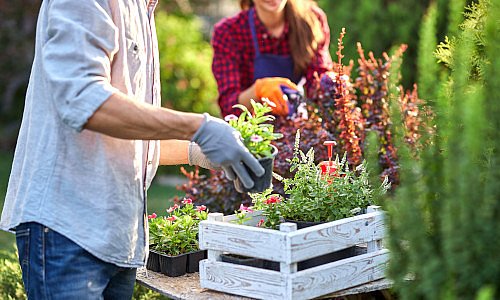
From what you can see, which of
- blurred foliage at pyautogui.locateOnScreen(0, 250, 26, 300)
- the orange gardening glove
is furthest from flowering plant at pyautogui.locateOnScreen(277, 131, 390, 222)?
blurred foliage at pyautogui.locateOnScreen(0, 250, 26, 300)

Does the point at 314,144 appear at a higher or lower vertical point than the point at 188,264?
higher

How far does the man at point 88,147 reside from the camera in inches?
80.5

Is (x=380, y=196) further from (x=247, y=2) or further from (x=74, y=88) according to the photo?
(x=247, y=2)

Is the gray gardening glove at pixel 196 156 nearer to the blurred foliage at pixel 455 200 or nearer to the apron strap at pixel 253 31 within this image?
the blurred foliage at pixel 455 200

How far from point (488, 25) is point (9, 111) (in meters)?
9.29

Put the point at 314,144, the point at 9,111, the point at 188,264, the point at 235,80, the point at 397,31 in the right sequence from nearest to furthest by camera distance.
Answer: the point at 188,264 < the point at 314,144 < the point at 235,80 < the point at 397,31 < the point at 9,111

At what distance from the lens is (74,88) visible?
6.63 feet

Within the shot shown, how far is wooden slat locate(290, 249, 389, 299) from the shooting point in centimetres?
236

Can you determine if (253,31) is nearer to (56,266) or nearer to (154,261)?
(154,261)

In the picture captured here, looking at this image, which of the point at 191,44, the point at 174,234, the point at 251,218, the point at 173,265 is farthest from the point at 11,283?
the point at 191,44

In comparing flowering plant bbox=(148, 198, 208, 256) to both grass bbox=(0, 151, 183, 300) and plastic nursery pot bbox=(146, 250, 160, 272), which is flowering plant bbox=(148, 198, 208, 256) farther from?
grass bbox=(0, 151, 183, 300)

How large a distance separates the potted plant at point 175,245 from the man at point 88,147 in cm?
38

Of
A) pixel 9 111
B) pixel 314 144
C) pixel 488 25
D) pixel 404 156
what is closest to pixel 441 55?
pixel 488 25

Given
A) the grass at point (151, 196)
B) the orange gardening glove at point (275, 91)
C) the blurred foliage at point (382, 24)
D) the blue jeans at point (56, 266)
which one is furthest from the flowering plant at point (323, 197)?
the blurred foliage at point (382, 24)
